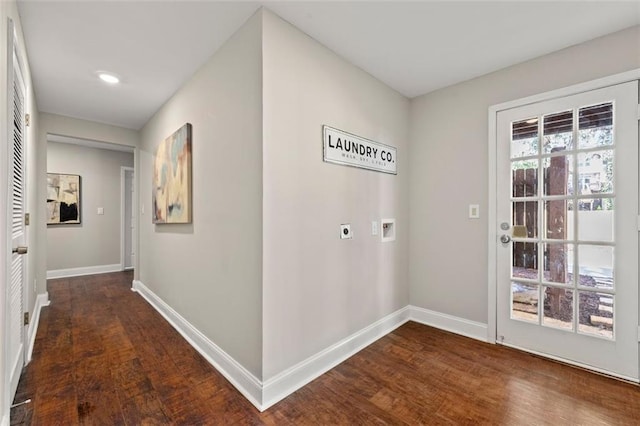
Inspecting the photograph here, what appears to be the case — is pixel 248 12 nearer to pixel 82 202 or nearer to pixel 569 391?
pixel 569 391

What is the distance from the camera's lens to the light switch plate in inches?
104

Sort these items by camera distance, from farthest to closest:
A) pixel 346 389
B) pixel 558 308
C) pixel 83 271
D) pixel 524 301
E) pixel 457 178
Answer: pixel 83 271, pixel 457 178, pixel 524 301, pixel 558 308, pixel 346 389

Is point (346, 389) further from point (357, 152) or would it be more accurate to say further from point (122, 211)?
Answer: point (122, 211)

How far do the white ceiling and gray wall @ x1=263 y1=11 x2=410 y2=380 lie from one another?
22 cm

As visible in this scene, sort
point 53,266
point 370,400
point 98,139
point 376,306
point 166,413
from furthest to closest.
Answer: point 53,266 < point 98,139 < point 376,306 < point 370,400 < point 166,413

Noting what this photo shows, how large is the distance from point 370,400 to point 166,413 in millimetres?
1218

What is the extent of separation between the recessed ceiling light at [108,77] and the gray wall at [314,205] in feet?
5.91

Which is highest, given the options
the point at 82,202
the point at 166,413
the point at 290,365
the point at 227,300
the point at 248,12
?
the point at 248,12

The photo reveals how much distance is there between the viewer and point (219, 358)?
213 cm

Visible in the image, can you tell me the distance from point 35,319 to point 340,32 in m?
4.06

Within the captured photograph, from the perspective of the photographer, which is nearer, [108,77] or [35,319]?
[108,77]

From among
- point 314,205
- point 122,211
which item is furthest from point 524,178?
point 122,211

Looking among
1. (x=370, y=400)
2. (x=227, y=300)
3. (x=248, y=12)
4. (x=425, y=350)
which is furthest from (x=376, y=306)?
(x=248, y=12)

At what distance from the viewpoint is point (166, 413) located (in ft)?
5.44
